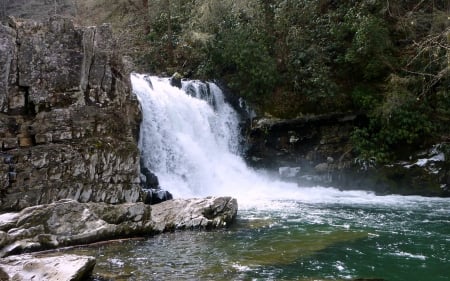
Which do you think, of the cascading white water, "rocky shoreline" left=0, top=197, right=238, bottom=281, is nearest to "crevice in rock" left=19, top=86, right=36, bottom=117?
"rocky shoreline" left=0, top=197, right=238, bottom=281

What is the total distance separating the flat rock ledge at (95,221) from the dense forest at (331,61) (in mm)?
7814

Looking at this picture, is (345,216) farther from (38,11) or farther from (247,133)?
(38,11)

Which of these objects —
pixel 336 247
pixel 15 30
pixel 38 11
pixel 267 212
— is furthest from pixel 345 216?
pixel 38 11

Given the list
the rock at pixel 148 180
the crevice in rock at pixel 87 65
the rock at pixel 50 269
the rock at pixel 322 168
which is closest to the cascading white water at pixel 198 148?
the rock at pixel 148 180

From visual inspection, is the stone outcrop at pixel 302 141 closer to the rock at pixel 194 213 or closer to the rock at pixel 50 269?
the rock at pixel 194 213

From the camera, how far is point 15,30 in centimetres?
1143

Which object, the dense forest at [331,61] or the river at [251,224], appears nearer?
the river at [251,224]

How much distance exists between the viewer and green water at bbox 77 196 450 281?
286 inches

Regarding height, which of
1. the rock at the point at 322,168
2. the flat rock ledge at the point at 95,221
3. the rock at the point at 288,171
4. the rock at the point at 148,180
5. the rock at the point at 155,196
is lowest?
the flat rock ledge at the point at 95,221

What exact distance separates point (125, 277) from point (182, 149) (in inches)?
354

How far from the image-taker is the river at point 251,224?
7.50 m

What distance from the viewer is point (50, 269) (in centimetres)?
638

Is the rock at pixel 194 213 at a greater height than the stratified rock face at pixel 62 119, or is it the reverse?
the stratified rock face at pixel 62 119

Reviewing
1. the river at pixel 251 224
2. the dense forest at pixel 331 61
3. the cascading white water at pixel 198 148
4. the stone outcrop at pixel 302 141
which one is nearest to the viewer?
the river at pixel 251 224
